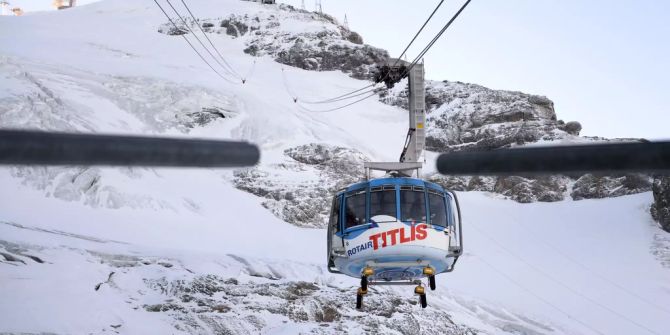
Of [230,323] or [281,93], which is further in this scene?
[281,93]

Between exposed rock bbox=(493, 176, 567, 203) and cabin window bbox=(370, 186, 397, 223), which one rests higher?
cabin window bbox=(370, 186, 397, 223)

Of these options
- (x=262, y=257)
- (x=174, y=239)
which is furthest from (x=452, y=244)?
(x=174, y=239)

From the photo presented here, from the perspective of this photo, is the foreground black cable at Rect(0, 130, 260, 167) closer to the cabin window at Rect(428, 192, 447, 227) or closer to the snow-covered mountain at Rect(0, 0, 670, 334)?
the cabin window at Rect(428, 192, 447, 227)

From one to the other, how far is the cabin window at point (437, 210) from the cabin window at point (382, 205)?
906 mm

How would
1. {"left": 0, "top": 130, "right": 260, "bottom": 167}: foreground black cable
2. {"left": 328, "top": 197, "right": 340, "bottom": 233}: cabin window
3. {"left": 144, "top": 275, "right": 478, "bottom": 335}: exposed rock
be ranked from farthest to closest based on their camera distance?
{"left": 144, "top": 275, "right": 478, "bottom": 335}: exposed rock < {"left": 328, "top": 197, "right": 340, "bottom": 233}: cabin window < {"left": 0, "top": 130, "right": 260, "bottom": 167}: foreground black cable

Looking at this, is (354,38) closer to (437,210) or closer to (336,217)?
(336,217)

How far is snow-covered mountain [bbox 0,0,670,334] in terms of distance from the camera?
28.6m

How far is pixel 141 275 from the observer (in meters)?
30.3

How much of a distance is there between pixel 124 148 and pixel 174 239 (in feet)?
120

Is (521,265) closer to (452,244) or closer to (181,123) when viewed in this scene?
(452,244)

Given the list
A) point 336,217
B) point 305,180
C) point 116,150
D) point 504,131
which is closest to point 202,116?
point 305,180

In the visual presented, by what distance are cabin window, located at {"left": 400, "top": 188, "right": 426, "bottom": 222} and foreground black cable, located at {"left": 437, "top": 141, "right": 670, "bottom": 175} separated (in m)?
11.7

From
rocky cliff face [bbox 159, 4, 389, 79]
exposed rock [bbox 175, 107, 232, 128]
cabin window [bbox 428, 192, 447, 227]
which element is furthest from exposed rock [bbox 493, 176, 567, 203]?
cabin window [bbox 428, 192, 447, 227]

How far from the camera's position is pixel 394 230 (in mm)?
13344
